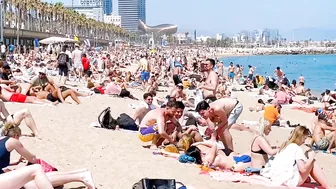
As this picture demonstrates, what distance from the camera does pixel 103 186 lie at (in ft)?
18.8

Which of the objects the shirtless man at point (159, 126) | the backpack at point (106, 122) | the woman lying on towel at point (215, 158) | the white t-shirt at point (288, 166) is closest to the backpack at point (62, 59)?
the backpack at point (106, 122)

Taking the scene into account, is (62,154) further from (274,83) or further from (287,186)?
(274,83)

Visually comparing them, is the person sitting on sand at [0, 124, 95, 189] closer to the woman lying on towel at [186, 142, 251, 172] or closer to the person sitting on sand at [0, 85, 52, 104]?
the woman lying on towel at [186, 142, 251, 172]

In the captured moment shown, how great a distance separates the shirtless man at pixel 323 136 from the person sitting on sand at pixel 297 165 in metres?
3.39

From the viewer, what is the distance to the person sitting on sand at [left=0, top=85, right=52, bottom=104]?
33.0 feet

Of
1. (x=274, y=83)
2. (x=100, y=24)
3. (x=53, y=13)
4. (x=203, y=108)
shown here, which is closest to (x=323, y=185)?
(x=203, y=108)

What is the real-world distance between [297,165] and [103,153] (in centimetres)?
258

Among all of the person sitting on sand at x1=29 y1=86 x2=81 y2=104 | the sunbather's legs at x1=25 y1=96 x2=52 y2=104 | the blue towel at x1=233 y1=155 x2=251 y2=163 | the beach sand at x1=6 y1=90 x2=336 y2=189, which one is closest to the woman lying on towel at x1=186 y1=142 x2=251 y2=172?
the blue towel at x1=233 y1=155 x2=251 y2=163

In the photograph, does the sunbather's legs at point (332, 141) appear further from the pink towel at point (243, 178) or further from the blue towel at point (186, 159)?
the blue towel at point (186, 159)

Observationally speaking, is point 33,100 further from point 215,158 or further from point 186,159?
point 215,158

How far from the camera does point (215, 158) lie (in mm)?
6926

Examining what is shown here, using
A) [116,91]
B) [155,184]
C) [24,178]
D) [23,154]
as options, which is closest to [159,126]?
[155,184]

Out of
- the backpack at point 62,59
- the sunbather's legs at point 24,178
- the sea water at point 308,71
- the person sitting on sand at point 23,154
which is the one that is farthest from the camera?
the sea water at point 308,71

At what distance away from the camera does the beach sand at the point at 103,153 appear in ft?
20.2
